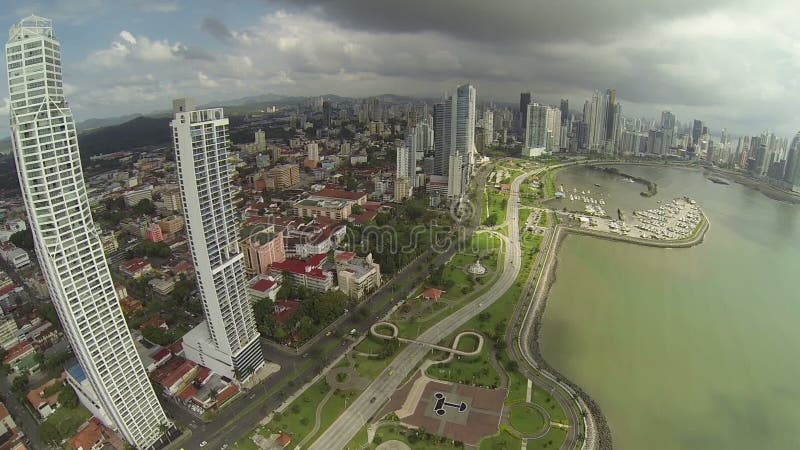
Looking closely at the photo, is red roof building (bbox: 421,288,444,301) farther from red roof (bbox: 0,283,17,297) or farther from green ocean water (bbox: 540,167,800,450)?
red roof (bbox: 0,283,17,297)

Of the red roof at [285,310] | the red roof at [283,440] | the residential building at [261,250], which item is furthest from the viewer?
the residential building at [261,250]

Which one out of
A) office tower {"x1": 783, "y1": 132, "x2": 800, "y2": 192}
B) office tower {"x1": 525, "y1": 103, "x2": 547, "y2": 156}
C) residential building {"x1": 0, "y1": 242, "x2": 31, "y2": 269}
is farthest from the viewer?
office tower {"x1": 525, "y1": 103, "x2": 547, "y2": 156}

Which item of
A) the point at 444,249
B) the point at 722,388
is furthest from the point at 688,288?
the point at 444,249

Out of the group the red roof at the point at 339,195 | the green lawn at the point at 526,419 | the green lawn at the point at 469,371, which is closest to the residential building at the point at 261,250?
the red roof at the point at 339,195

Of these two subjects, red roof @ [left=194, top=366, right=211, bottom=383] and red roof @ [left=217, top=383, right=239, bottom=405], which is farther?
red roof @ [left=194, top=366, right=211, bottom=383]

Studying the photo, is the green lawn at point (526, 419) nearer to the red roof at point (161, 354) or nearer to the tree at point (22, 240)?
the red roof at point (161, 354)

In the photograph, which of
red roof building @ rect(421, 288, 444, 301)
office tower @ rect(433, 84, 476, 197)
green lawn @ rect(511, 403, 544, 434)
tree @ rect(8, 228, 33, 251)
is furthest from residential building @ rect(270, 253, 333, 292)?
office tower @ rect(433, 84, 476, 197)
